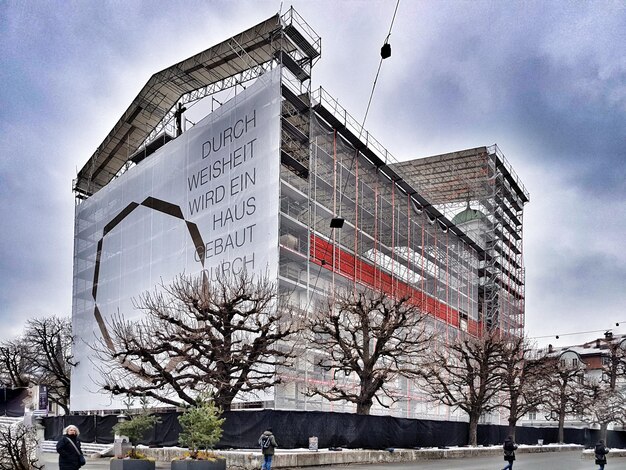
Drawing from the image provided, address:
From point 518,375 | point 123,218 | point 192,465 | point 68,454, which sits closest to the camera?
point 68,454

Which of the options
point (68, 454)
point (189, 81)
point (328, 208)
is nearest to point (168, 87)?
point (189, 81)

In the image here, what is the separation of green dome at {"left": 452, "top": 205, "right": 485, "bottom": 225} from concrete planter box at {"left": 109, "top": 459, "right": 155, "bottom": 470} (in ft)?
185

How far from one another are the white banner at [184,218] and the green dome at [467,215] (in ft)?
113

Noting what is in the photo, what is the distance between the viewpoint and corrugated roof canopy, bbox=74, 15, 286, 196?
1845 inches

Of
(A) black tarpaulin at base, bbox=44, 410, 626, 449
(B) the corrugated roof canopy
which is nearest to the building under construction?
(B) the corrugated roof canopy

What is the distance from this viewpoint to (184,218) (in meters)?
48.7

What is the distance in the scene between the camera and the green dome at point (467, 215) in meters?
76.1

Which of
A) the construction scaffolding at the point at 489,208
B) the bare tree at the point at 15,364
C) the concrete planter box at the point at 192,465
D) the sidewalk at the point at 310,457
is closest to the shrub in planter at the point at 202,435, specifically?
the concrete planter box at the point at 192,465

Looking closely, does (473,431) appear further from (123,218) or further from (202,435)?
(123,218)

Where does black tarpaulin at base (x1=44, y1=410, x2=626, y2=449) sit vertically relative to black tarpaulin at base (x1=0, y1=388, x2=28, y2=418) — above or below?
above

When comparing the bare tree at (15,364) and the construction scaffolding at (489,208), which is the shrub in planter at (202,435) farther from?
the bare tree at (15,364)

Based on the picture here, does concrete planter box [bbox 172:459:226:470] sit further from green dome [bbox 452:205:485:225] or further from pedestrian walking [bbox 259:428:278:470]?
green dome [bbox 452:205:485:225]

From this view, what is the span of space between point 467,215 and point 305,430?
52379 millimetres

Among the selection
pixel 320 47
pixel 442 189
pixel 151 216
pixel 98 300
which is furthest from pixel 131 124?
pixel 442 189
